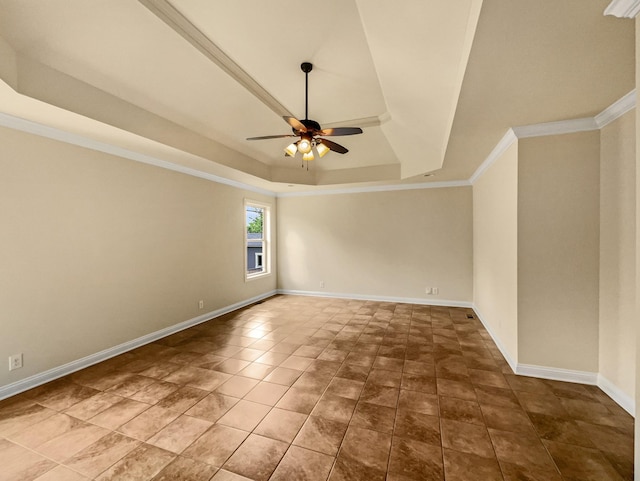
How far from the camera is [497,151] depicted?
339 centimetres

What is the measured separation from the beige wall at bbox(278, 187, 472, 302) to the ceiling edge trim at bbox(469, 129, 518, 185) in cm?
95

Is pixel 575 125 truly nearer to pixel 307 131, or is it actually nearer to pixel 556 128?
pixel 556 128

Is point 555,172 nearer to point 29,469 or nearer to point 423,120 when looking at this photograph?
point 423,120

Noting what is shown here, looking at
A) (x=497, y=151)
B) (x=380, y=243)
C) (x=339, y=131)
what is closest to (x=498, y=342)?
(x=497, y=151)

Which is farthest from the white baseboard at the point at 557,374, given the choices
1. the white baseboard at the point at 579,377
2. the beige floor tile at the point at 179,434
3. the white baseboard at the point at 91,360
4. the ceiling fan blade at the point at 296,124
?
the white baseboard at the point at 91,360

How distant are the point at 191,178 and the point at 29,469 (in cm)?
369

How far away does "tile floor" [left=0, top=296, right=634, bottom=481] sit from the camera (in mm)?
1679

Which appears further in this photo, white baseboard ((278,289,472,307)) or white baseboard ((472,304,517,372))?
white baseboard ((278,289,472,307))

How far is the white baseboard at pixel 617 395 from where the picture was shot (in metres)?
2.15

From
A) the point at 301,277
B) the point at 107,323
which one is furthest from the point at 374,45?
the point at 301,277

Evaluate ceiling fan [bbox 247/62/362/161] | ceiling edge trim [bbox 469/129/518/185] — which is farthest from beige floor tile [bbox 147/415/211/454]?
ceiling edge trim [bbox 469/129/518/185]

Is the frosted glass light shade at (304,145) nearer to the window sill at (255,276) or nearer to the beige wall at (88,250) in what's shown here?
the beige wall at (88,250)

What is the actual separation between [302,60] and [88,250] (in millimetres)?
3184

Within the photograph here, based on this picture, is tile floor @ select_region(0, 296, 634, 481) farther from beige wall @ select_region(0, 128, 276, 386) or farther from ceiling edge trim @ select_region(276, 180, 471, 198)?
ceiling edge trim @ select_region(276, 180, 471, 198)
